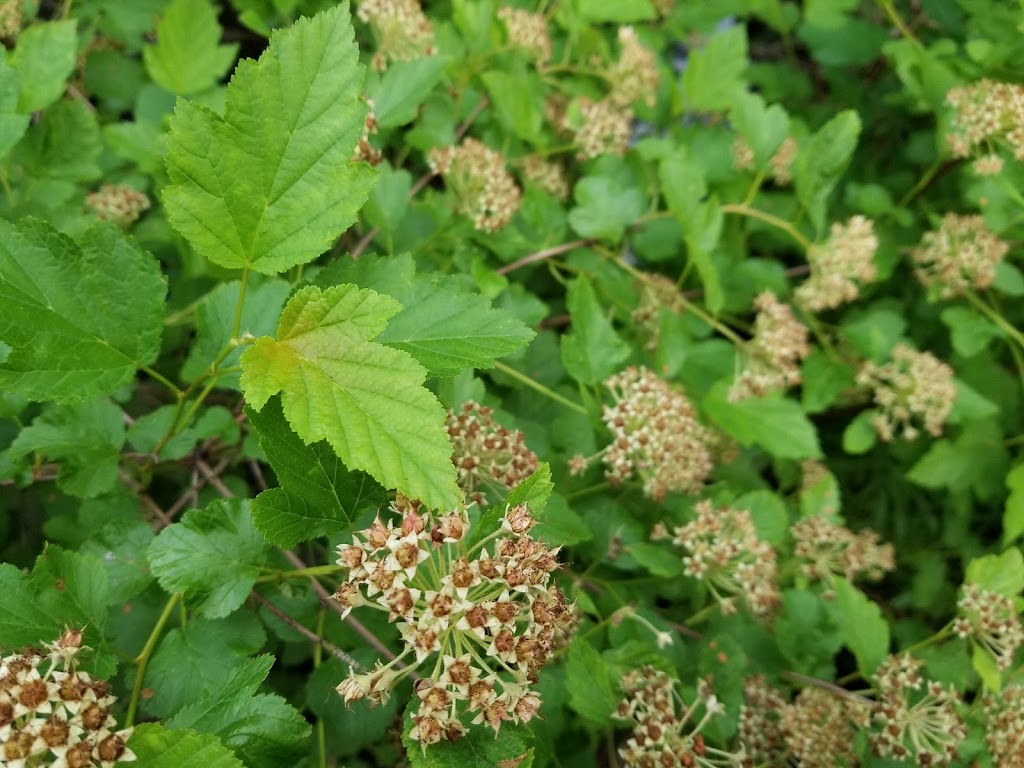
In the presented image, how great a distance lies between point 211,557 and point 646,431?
1098 millimetres

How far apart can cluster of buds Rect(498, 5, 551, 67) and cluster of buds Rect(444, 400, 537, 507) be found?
1.37 meters

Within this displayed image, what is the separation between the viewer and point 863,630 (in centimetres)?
236

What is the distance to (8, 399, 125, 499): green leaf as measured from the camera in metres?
1.83

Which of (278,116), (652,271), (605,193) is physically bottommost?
(652,271)

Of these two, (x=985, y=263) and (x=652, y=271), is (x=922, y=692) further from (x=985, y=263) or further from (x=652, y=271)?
(x=652, y=271)

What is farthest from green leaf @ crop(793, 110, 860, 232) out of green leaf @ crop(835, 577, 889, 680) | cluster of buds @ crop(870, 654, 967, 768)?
cluster of buds @ crop(870, 654, 967, 768)

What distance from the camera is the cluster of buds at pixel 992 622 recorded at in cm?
228

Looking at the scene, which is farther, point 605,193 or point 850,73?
point 850,73

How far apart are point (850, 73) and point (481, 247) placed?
7.72 ft

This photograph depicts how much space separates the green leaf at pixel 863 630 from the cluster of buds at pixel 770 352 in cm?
64

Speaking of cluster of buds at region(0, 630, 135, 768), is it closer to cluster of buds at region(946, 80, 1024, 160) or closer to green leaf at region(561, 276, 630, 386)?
green leaf at region(561, 276, 630, 386)

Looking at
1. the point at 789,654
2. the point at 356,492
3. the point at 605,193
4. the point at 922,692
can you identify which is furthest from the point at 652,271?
the point at 356,492

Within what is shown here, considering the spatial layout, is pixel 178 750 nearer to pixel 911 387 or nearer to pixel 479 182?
pixel 479 182

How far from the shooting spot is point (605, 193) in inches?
102
